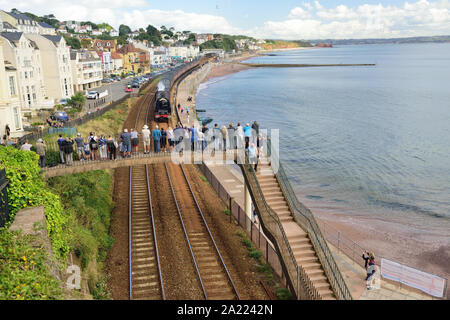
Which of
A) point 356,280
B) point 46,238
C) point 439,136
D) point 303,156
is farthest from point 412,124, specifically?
point 46,238

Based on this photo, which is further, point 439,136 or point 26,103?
point 439,136

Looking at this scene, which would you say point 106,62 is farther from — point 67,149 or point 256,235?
point 256,235

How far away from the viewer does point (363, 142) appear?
169 feet

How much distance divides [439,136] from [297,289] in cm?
4733

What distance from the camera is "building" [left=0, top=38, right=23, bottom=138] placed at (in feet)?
94.6

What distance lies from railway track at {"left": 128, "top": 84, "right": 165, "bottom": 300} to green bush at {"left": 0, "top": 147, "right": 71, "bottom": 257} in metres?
3.02

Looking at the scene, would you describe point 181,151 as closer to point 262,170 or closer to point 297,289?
point 262,170

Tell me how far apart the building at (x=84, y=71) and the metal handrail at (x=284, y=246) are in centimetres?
6695

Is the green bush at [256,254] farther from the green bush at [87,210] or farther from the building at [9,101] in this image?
the building at [9,101]

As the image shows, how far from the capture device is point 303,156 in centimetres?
4600

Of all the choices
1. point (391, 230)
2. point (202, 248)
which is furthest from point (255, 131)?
point (391, 230)

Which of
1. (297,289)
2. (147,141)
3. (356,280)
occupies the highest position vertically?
(147,141)

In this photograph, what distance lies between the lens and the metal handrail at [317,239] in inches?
555

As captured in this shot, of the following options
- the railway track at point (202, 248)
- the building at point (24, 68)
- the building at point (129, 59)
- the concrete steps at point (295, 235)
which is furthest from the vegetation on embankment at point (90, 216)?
the building at point (129, 59)
